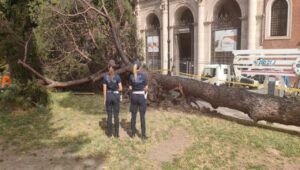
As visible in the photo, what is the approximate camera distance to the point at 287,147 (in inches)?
266

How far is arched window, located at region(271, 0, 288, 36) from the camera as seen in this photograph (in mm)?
21297

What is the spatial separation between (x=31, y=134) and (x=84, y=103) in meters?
4.17

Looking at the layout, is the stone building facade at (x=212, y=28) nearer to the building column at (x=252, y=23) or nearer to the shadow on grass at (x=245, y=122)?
the building column at (x=252, y=23)

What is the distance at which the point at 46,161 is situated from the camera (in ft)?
20.5

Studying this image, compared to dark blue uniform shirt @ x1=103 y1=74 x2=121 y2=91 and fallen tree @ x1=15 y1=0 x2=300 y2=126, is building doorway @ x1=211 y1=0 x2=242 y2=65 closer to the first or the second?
fallen tree @ x1=15 y1=0 x2=300 y2=126

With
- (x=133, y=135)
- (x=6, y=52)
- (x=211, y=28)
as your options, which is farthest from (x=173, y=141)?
(x=211, y=28)

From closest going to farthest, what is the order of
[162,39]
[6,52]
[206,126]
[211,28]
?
[206,126] → [6,52] → [211,28] → [162,39]

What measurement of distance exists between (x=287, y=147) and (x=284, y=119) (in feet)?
3.69

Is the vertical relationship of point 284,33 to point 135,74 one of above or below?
above

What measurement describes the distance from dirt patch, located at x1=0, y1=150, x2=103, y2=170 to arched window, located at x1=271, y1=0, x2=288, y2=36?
19.1m

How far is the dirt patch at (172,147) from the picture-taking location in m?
6.42

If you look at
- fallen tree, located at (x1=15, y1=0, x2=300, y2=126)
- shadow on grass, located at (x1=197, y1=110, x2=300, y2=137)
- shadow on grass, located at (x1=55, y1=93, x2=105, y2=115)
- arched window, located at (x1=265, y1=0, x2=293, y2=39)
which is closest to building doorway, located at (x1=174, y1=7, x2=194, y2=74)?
arched window, located at (x1=265, y1=0, x2=293, y2=39)

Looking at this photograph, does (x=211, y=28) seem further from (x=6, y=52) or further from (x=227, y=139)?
(x=227, y=139)

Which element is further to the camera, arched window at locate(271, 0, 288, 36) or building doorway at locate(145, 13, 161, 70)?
building doorway at locate(145, 13, 161, 70)
